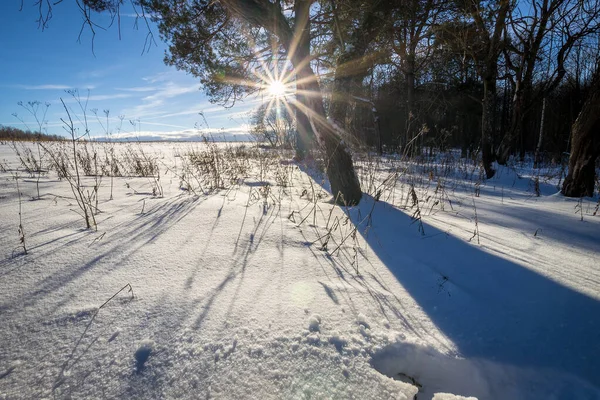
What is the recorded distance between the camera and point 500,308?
958mm

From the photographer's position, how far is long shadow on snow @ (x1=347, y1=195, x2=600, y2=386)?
2.55 feet

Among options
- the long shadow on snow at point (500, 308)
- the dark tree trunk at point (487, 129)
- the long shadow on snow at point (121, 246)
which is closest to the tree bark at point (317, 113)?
the long shadow on snow at point (500, 308)

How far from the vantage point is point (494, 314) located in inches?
36.6

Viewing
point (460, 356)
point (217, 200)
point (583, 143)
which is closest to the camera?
point (460, 356)

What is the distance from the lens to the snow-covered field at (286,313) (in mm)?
604

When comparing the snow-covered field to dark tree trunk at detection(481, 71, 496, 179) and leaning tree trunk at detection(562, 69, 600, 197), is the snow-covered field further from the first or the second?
dark tree trunk at detection(481, 71, 496, 179)

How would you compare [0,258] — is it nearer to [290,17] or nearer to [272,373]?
[272,373]

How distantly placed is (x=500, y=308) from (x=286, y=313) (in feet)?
2.65

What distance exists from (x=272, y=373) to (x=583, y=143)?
13.7 feet

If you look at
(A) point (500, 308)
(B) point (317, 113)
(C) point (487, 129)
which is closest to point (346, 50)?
(B) point (317, 113)

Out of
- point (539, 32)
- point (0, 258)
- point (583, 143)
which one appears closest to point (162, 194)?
point (0, 258)

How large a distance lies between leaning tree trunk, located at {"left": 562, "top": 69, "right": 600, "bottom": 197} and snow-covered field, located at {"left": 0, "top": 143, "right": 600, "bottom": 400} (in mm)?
2092

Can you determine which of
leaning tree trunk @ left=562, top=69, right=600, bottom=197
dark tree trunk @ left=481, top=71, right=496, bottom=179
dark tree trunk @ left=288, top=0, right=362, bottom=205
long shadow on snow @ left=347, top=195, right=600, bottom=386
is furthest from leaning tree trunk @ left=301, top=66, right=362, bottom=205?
dark tree trunk @ left=481, top=71, right=496, bottom=179

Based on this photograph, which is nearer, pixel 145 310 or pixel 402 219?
pixel 145 310
